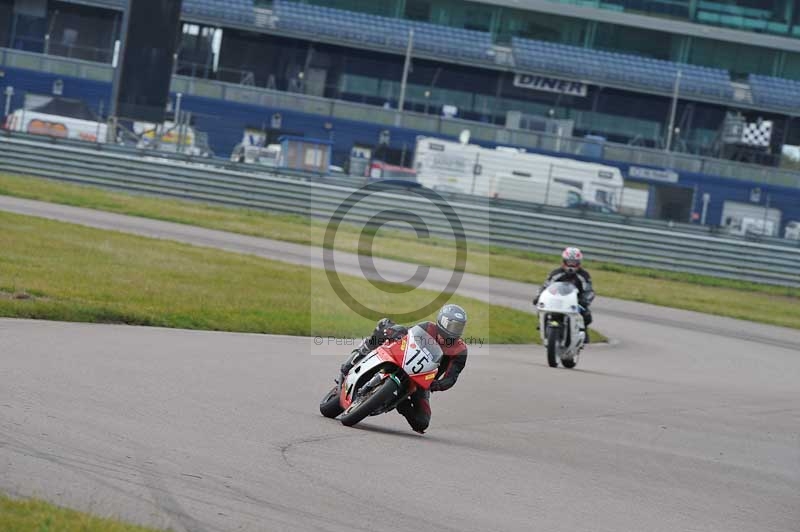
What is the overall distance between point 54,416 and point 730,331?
62.3ft

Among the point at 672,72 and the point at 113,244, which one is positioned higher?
the point at 672,72

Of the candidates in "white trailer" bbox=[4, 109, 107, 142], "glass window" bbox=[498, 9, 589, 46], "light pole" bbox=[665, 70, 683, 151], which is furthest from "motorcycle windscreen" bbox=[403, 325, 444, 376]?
"glass window" bbox=[498, 9, 589, 46]

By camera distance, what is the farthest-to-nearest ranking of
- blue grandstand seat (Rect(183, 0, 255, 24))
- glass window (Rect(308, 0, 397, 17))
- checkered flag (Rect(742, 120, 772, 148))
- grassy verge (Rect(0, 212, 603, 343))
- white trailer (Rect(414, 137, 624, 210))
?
glass window (Rect(308, 0, 397, 17))
checkered flag (Rect(742, 120, 772, 148))
blue grandstand seat (Rect(183, 0, 255, 24))
white trailer (Rect(414, 137, 624, 210))
grassy verge (Rect(0, 212, 603, 343))

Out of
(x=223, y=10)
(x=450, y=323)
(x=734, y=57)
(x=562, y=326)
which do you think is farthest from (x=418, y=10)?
(x=450, y=323)

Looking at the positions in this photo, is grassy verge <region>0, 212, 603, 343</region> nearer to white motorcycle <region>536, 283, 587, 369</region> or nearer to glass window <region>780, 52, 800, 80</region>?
white motorcycle <region>536, 283, 587, 369</region>

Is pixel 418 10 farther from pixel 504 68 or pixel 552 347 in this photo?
pixel 552 347

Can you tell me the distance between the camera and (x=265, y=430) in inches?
303

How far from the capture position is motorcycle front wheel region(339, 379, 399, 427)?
8.27 metres

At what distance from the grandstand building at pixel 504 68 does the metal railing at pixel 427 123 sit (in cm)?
6

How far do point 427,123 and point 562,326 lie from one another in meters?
35.4

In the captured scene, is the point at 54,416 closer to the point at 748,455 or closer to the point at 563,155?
the point at 748,455

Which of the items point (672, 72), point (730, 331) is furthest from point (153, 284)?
point (672, 72)

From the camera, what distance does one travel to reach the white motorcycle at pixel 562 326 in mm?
15359

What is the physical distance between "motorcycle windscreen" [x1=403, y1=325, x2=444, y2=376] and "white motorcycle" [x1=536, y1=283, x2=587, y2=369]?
6970 mm
